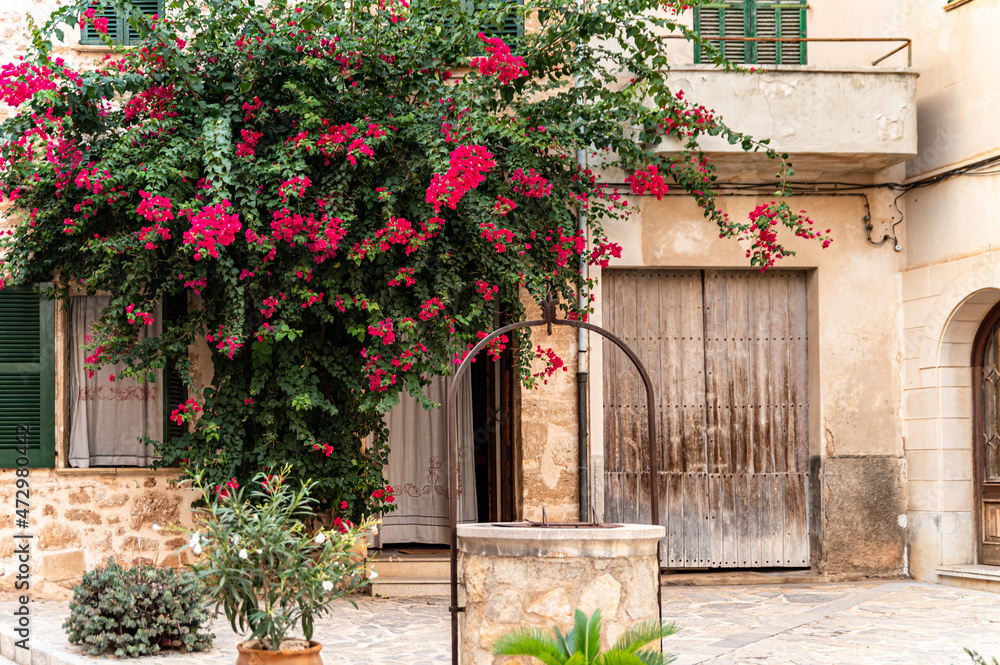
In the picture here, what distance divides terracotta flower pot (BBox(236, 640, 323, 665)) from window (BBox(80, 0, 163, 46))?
607cm

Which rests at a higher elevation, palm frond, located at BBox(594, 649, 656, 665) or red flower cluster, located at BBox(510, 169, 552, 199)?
red flower cluster, located at BBox(510, 169, 552, 199)

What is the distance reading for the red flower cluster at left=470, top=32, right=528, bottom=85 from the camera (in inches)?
293

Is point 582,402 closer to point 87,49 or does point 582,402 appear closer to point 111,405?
point 111,405

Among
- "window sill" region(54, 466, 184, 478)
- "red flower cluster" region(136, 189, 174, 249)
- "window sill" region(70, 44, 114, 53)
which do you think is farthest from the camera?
"window sill" region(70, 44, 114, 53)

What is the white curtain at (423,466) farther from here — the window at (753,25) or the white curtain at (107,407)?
the window at (753,25)

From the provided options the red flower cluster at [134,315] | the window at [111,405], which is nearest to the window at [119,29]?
the window at [111,405]

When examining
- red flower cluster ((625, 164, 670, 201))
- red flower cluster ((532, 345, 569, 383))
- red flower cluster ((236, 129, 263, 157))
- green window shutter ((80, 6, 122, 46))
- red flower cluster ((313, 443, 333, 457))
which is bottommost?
red flower cluster ((313, 443, 333, 457))

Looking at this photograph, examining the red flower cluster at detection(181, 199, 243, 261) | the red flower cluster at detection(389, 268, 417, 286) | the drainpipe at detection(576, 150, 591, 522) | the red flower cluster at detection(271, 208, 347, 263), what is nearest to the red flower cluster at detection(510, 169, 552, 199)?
the red flower cluster at detection(389, 268, 417, 286)

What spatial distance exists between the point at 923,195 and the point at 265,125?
6.04 metres

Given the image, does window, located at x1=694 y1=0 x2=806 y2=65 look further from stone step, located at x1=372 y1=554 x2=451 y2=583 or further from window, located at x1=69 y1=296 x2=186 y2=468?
window, located at x1=69 y1=296 x2=186 y2=468

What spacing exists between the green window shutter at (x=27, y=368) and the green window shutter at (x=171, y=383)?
0.93 metres

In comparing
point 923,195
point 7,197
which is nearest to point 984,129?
point 923,195

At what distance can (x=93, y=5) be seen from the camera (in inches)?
310

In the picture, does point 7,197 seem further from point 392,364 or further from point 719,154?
point 719,154
